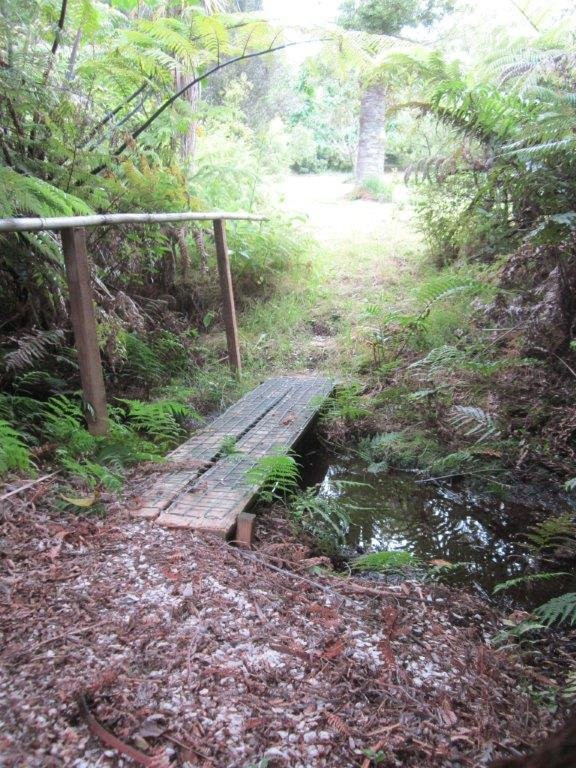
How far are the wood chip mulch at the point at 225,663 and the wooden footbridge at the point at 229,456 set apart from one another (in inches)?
10.2

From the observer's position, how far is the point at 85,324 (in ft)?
10.7

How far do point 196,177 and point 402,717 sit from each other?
6.37 meters

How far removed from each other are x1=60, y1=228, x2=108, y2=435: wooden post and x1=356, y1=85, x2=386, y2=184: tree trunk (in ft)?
37.6

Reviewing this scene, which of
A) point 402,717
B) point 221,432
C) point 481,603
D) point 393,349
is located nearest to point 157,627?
point 402,717

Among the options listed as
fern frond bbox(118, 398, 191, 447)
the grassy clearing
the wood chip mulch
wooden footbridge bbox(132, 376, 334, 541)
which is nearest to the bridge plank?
wooden footbridge bbox(132, 376, 334, 541)

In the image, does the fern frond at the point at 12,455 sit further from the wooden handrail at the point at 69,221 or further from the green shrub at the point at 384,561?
the green shrub at the point at 384,561

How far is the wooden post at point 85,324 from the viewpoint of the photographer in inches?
124

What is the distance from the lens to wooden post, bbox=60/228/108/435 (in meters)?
3.16

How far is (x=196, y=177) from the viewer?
6641mm

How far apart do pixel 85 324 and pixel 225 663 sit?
224 cm

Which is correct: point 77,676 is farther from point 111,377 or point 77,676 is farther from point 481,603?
point 111,377

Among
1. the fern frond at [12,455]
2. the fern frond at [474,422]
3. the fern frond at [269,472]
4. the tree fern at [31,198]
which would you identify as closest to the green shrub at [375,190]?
the fern frond at [474,422]

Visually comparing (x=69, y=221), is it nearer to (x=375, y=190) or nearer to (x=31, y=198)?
(x=31, y=198)

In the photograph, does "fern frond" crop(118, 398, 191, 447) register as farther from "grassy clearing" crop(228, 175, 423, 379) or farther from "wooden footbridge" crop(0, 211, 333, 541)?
"grassy clearing" crop(228, 175, 423, 379)
